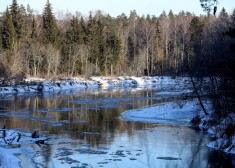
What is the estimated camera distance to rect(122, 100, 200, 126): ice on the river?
875 inches

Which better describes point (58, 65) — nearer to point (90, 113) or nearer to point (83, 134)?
point (90, 113)

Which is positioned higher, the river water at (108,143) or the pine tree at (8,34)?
the pine tree at (8,34)

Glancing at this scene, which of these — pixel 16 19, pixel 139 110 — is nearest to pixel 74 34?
pixel 16 19

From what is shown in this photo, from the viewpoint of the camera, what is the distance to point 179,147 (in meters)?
15.0

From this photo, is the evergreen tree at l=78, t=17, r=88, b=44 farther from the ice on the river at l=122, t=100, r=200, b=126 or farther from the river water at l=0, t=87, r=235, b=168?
the river water at l=0, t=87, r=235, b=168

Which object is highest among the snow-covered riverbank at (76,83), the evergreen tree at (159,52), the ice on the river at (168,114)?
the evergreen tree at (159,52)

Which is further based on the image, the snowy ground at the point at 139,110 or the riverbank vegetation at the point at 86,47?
the riverbank vegetation at the point at 86,47

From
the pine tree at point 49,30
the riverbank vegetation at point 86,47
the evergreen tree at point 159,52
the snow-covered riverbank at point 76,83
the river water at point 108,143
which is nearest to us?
the river water at point 108,143

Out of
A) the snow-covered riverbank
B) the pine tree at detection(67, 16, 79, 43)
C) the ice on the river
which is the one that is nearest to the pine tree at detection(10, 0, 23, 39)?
the pine tree at detection(67, 16, 79, 43)

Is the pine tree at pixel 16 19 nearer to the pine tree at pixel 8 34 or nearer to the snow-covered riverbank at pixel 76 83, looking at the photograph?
the pine tree at pixel 8 34

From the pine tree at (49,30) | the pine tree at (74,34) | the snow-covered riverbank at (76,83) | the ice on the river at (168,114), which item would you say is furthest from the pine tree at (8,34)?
the ice on the river at (168,114)

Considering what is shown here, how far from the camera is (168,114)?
2381 centimetres

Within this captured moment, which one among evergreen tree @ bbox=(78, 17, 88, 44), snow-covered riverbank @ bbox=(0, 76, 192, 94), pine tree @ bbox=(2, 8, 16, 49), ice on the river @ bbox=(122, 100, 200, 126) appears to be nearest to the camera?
ice on the river @ bbox=(122, 100, 200, 126)

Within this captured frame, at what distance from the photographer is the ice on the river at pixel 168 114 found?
2221 cm
